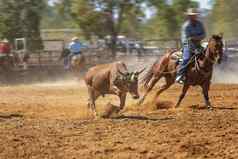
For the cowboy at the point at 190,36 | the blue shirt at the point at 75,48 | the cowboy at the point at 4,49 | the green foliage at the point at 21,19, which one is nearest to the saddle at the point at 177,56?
the cowboy at the point at 190,36

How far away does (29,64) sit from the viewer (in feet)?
100

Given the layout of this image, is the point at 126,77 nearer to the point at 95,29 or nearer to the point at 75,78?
the point at 75,78

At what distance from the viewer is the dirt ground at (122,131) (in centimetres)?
931

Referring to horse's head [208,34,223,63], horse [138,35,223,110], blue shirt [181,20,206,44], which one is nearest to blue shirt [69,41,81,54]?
horse [138,35,223,110]

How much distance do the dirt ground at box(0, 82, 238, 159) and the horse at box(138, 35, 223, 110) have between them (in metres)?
0.47

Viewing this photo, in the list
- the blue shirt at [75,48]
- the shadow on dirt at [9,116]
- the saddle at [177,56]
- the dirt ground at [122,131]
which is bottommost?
the shadow on dirt at [9,116]

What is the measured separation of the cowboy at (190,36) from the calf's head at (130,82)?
263 cm

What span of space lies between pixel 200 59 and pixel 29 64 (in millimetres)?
16675

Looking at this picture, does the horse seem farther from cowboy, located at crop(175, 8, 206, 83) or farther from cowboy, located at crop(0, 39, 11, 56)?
cowboy, located at crop(0, 39, 11, 56)

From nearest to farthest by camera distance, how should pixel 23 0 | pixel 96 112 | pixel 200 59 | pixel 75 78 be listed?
pixel 96 112 < pixel 200 59 < pixel 75 78 < pixel 23 0

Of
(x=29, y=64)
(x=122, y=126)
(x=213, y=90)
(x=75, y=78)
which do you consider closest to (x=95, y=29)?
(x=29, y=64)

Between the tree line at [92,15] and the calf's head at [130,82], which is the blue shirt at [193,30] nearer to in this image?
the calf's head at [130,82]

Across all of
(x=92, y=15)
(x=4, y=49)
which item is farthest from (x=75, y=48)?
(x=92, y=15)

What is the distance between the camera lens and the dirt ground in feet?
30.6
